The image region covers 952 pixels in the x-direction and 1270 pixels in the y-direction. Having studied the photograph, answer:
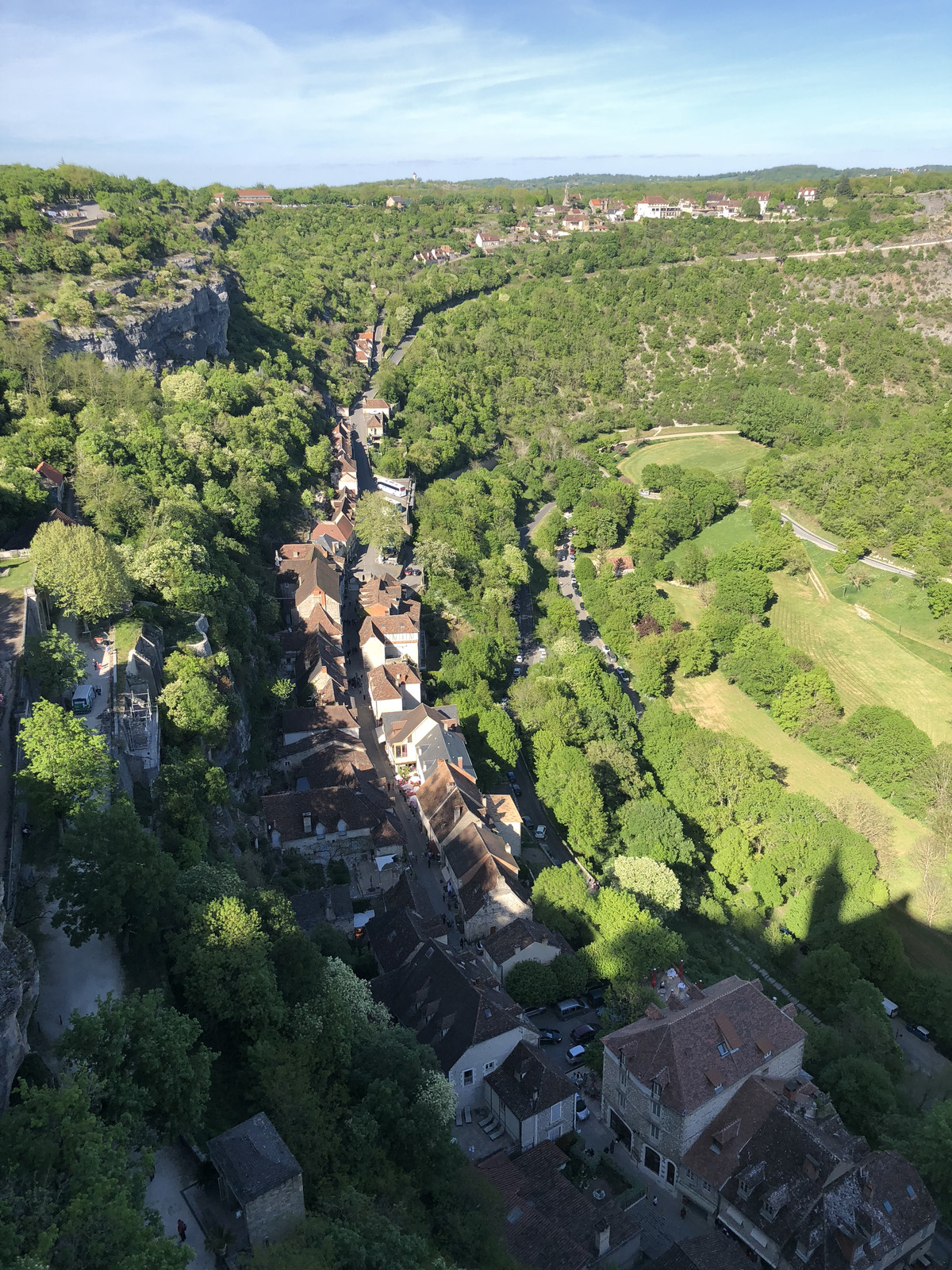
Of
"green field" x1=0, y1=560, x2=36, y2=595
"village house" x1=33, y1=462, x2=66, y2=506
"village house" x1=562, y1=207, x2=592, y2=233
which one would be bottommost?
"green field" x1=0, y1=560, x2=36, y2=595

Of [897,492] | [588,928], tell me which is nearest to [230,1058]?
[588,928]

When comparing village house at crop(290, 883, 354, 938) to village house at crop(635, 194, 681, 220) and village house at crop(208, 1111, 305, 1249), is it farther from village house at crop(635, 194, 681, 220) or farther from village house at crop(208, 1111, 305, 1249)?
village house at crop(635, 194, 681, 220)

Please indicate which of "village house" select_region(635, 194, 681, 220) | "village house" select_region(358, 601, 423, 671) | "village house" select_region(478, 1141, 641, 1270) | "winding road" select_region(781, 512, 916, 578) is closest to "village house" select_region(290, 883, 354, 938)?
"village house" select_region(478, 1141, 641, 1270)

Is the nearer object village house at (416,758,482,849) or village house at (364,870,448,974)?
village house at (364,870,448,974)

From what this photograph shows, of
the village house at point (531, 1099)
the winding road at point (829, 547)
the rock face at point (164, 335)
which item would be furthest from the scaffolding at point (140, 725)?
the winding road at point (829, 547)

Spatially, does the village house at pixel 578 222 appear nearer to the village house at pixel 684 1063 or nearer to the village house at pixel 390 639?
the village house at pixel 390 639

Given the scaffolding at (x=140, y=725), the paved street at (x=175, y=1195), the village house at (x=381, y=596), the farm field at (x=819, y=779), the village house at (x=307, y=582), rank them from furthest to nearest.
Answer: the village house at (x=381, y=596), the village house at (x=307, y=582), the farm field at (x=819, y=779), the scaffolding at (x=140, y=725), the paved street at (x=175, y=1195)

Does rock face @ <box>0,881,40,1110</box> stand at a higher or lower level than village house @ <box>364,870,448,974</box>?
higher
